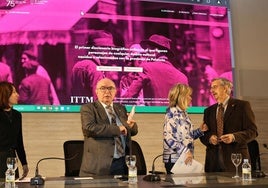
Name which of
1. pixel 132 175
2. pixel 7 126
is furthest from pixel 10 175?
pixel 7 126

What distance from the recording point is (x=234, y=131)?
3.68 m

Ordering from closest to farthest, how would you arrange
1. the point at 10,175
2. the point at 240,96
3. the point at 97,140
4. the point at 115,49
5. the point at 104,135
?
the point at 10,175 < the point at 104,135 < the point at 97,140 < the point at 115,49 < the point at 240,96

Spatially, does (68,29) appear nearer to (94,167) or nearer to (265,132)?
(94,167)

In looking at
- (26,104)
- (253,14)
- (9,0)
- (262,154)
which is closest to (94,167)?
(26,104)

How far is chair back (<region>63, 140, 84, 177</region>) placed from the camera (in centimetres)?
349

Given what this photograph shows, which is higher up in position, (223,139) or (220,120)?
(220,120)

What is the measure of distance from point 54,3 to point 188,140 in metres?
2.20

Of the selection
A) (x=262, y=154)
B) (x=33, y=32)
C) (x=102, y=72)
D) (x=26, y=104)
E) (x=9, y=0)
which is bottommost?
(x=262, y=154)

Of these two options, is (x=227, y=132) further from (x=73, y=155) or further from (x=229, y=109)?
(x=73, y=155)

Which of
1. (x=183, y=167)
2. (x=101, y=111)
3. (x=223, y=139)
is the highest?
(x=101, y=111)

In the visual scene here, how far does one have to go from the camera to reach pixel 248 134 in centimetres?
360

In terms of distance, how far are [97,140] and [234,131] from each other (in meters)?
1.20

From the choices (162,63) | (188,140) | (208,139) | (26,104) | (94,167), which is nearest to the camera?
(94,167)

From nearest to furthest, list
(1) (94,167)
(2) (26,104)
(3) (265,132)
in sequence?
→ (1) (94,167)
(2) (26,104)
(3) (265,132)
